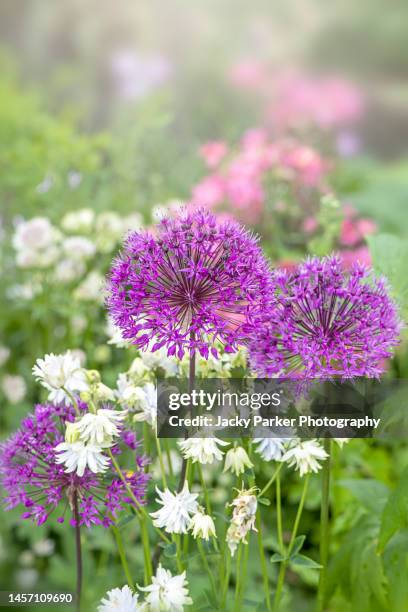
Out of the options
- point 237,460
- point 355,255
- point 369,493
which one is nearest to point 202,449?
point 237,460

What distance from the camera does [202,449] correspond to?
466 millimetres

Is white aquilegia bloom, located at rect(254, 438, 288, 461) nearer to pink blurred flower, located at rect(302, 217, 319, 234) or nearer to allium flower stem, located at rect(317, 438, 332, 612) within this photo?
allium flower stem, located at rect(317, 438, 332, 612)

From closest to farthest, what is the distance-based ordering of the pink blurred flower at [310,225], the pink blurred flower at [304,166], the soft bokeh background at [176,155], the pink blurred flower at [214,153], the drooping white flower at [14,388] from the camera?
the soft bokeh background at [176,155] < the drooping white flower at [14,388] < the pink blurred flower at [310,225] < the pink blurred flower at [304,166] < the pink blurred flower at [214,153]

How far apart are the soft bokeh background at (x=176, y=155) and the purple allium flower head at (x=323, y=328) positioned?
10cm

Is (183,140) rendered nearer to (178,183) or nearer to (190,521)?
(178,183)

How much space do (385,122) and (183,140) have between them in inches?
39.0

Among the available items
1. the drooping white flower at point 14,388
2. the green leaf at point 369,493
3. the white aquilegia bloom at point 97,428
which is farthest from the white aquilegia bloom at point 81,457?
the drooping white flower at point 14,388

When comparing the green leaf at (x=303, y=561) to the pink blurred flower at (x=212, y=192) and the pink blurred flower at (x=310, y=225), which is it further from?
the pink blurred flower at (x=212, y=192)

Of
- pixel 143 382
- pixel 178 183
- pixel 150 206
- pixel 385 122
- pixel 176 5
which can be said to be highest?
pixel 176 5

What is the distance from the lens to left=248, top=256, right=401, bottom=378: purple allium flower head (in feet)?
1.55

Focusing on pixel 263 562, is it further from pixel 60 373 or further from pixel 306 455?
pixel 60 373

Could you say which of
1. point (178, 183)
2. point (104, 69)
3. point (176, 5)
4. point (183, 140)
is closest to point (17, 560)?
point (178, 183)

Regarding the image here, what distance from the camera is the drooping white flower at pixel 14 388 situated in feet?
3.87

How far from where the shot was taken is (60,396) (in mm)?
516
